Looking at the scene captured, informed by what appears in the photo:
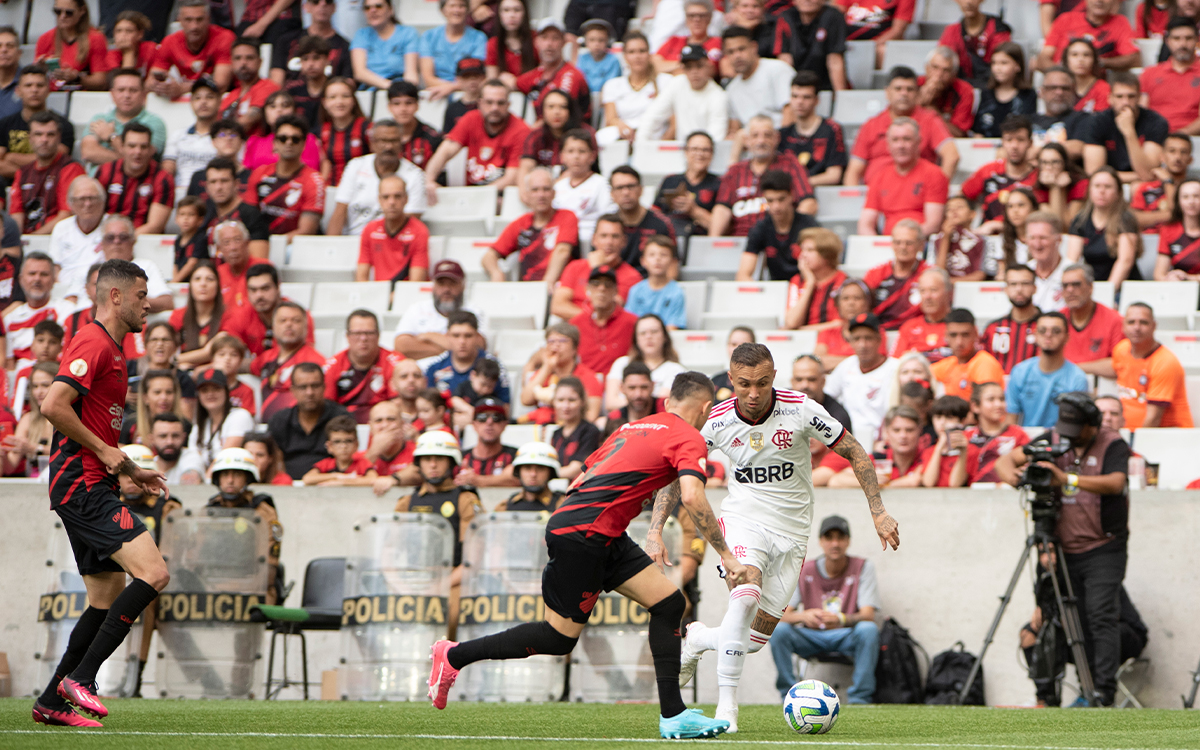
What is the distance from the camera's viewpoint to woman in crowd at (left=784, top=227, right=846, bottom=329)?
1304 cm

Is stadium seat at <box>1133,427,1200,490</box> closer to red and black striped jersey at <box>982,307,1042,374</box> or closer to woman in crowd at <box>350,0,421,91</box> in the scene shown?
red and black striped jersey at <box>982,307,1042,374</box>

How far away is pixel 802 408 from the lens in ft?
25.5

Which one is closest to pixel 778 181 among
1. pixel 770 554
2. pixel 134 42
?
pixel 770 554

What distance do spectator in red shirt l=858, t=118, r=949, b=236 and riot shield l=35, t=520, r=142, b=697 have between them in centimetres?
782

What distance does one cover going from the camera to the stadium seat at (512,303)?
14.1 meters

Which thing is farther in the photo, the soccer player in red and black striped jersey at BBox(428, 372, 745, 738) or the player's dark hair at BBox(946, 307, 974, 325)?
the player's dark hair at BBox(946, 307, 974, 325)

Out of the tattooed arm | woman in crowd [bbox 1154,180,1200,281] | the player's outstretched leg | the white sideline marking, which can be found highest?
woman in crowd [bbox 1154,180,1200,281]

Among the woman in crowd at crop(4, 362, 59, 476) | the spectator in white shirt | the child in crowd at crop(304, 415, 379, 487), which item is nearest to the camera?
the child in crowd at crop(304, 415, 379, 487)

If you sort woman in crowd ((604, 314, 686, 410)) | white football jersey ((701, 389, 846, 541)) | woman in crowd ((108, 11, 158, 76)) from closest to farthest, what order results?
white football jersey ((701, 389, 846, 541)) < woman in crowd ((604, 314, 686, 410)) < woman in crowd ((108, 11, 158, 76))

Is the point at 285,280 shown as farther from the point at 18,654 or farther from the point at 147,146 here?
the point at 18,654

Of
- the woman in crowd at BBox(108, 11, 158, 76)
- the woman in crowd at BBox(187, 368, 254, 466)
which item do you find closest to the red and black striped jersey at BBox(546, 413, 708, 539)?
the woman in crowd at BBox(187, 368, 254, 466)

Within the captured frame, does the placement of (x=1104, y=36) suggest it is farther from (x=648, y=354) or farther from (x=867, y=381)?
(x=648, y=354)

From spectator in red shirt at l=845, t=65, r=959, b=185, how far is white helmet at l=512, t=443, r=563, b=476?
5.23 m

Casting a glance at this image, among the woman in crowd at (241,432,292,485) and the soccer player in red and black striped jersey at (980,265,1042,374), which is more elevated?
the soccer player in red and black striped jersey at (980,265,1042,374)
